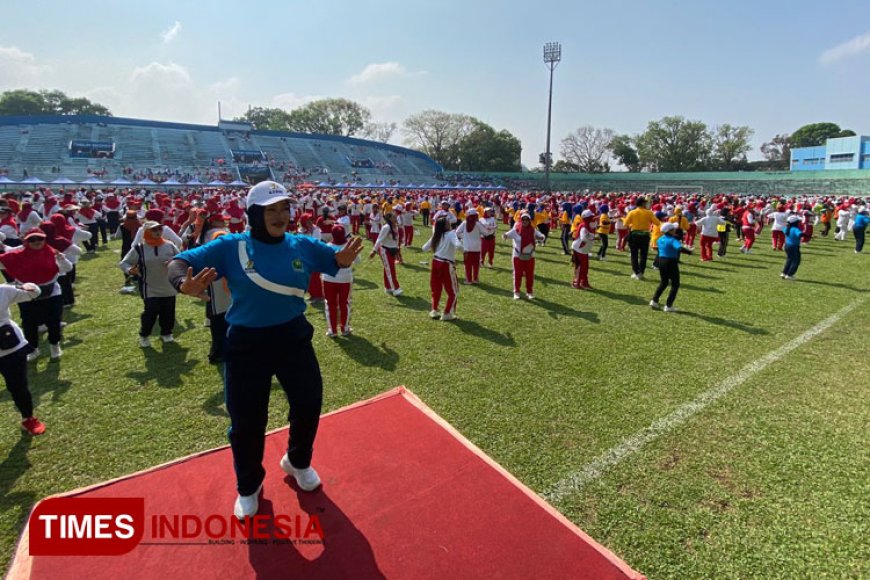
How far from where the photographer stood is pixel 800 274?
38.7 feet

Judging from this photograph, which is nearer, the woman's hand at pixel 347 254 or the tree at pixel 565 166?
the woman's hand at pixel 347 254

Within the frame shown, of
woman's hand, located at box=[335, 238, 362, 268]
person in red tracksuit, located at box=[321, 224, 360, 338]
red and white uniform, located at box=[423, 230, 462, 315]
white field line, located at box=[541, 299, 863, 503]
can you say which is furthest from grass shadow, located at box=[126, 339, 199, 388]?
white field line, located at box=[541, 299, 863, 503]

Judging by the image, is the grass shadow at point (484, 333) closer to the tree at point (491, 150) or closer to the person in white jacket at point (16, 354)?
the person in white jacket at point (16, 354)

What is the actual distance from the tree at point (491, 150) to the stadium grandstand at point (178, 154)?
11259mm

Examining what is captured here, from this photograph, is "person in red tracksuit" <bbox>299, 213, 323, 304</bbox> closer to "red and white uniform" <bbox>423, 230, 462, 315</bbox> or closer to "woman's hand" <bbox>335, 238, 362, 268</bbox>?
"red and white uniform" <bbox>423, 230, 462, 315</bbox>

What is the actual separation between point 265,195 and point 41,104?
96.6m

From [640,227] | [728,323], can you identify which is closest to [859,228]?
[640,227]

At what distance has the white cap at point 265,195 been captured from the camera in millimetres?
2729

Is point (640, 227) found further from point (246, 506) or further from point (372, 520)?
point (246, 506)

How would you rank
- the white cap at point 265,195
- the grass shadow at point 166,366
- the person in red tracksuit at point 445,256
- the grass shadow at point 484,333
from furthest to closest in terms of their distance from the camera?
the person in red tracksuit at point 445,256 < the grass shadow at point 484,333 < the grass shadow at point 166,366 < the white cap at point 265,195

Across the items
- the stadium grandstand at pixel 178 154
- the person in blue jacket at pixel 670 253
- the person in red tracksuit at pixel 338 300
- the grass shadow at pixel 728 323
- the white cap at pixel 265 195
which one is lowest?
the grass shadow at pixel 728 323

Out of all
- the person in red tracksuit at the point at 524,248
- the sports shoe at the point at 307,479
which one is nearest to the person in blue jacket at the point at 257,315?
the sports shoe at the point at 307,479

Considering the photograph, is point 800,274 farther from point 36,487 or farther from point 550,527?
point 36,487

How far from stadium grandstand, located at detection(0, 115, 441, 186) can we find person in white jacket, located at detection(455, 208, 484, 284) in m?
34.1
